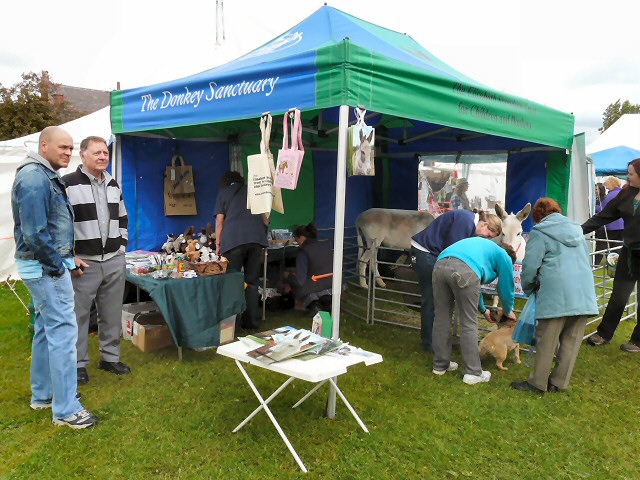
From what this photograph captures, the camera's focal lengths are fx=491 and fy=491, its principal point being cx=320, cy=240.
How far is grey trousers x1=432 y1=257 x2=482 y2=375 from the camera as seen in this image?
12.7 ft

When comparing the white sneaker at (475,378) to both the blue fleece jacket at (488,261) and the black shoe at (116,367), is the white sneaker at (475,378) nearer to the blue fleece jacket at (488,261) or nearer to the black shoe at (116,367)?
the blue fleece jacket at (488,261)

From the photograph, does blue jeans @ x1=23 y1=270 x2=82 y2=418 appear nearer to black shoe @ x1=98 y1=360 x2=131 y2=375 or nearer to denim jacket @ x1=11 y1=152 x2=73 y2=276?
denim jacket @ x1=11 y1=152 x2=73 y2=276

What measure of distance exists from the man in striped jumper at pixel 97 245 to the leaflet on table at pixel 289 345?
1.53m

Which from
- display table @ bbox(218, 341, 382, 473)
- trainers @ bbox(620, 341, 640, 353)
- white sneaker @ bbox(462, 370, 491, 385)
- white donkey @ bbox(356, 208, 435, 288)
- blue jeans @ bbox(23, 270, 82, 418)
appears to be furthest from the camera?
white donkey @ bbox(356, 208, 435, 288)

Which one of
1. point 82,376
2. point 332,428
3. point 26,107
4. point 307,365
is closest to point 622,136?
point 332,428

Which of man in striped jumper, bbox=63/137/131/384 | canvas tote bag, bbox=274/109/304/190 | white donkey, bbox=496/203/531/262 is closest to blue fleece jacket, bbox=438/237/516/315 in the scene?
canvas tote bag, bbox=274/109/304/190

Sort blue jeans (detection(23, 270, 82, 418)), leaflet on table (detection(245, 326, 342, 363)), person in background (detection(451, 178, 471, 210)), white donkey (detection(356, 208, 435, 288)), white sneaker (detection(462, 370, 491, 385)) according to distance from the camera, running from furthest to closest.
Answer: person in background (detection(451, 178, 471, 210)), white donkey (detection(356, 208, 435, 288)), white sneaker (detection(462, 370, 491, 385)), blue jeans (detection(23, 270, 82, 418)), leaflet on table (detection(245, 326, 342, 363))

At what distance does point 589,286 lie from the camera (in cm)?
377

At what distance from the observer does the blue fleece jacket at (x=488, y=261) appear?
12.7ft

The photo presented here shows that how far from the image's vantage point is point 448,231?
14.5ft

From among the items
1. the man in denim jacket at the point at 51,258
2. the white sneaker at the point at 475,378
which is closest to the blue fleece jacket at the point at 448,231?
the white sneaker at the point at 475,378

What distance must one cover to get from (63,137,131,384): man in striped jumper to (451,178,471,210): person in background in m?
5.11

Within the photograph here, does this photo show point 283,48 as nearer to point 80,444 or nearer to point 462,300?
point 462,300

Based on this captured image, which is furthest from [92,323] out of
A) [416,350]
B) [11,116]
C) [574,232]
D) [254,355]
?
[11,116]
